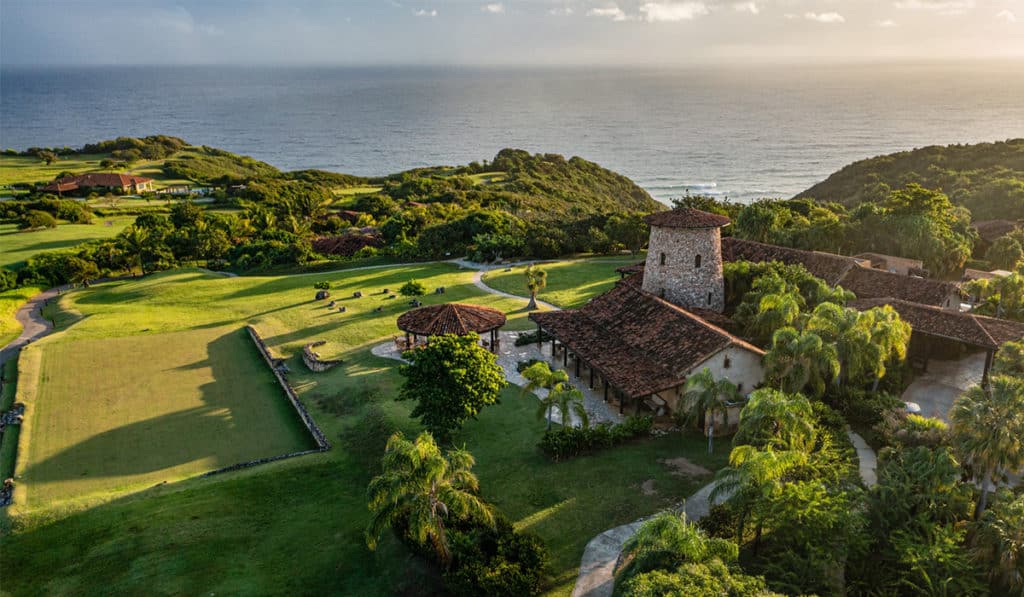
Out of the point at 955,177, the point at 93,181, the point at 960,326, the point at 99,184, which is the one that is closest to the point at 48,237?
the point at 99,184

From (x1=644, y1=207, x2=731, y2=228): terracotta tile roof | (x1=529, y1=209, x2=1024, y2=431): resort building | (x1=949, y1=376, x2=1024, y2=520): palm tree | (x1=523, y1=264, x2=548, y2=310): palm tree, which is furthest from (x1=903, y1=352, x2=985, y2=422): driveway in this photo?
(x1=523, y1=264, x2=548, y2=310): palm tree

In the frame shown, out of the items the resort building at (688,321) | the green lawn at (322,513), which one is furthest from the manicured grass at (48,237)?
the resort building at (688,321)

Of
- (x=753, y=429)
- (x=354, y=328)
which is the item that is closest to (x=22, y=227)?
(x=354, y=328)

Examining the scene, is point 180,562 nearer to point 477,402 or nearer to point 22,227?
point 477,402

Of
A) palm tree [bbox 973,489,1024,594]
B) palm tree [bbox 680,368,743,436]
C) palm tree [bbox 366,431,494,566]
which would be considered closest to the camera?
palm tree [bbox 973,489,1024,594]

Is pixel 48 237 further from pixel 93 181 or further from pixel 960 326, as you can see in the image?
pixel 960 326

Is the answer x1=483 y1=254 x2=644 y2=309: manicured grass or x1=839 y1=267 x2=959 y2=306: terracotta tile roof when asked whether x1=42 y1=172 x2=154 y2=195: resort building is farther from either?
x1=839 y1=267 x2=959 y2=306: terracotta tile roof
